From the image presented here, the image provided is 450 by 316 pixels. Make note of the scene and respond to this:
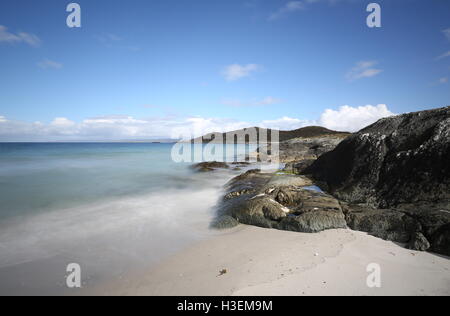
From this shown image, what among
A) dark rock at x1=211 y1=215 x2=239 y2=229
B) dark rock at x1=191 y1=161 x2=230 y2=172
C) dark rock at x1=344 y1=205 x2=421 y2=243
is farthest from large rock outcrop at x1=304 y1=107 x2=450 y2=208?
dark rock at x1=191 y1=161 x2=230 y2=172

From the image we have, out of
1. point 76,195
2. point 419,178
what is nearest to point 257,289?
point 419,178

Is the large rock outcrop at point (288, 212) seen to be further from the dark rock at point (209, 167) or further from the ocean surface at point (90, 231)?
the dark rock at point (209, 167)

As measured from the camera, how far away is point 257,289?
3.70 metres

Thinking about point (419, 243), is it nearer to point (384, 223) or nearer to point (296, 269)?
point (384, 223)

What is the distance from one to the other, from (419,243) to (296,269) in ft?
8.44

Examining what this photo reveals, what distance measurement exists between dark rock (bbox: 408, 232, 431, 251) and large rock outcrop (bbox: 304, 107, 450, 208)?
123 cm

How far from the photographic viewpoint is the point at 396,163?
672 centimetres

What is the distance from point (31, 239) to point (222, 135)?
123965mm

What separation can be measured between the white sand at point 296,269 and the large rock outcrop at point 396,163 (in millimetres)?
1854

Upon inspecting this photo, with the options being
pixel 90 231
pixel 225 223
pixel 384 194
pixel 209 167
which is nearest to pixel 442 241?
pixel 384 194

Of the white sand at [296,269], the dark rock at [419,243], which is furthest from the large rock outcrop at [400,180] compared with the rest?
the white sand at [296,269]

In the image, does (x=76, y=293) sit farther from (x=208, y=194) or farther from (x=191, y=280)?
(x=208, y=194)

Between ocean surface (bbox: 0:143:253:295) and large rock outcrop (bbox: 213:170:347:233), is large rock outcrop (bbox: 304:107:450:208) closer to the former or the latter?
large rock outcrop (bbox: 213:170:347:233)

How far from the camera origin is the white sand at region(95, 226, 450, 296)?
12.0 feet
